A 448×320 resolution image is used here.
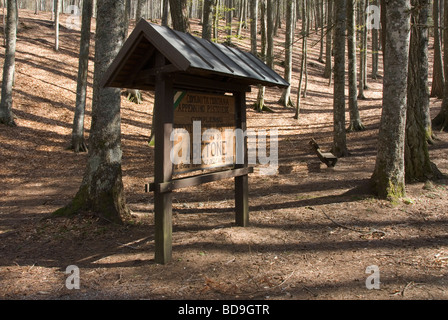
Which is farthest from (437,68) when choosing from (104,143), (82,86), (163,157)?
(163,157)

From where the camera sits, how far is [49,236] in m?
5.42

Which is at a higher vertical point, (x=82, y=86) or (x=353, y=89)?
(x=353, y=89)

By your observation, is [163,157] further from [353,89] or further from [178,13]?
[353,89]

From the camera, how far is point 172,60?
3834mm

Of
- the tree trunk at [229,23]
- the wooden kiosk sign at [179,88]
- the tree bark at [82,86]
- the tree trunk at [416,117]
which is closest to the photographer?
the wooden kiosk sign at [179,88]

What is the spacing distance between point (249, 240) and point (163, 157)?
1916 millimetres

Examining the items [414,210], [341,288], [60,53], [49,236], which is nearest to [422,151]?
[414,210]

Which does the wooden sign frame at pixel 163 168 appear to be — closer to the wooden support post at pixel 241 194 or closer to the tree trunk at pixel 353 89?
the wooden support post at pixel 241 194

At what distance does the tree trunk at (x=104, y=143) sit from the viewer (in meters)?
5.83

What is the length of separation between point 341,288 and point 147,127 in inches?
555

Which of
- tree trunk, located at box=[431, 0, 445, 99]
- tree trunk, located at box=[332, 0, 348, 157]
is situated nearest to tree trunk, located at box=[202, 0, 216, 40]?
tree trunk, located at box=[332, 0, 348, 157]

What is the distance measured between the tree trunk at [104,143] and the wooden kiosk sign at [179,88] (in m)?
1.17

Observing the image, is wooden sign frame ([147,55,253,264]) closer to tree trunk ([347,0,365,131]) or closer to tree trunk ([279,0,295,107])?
tree trunk ([347,0,365,131])

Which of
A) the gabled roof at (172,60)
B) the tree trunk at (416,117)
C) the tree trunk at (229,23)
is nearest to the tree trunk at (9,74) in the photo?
the tree trunk at (229,23)
